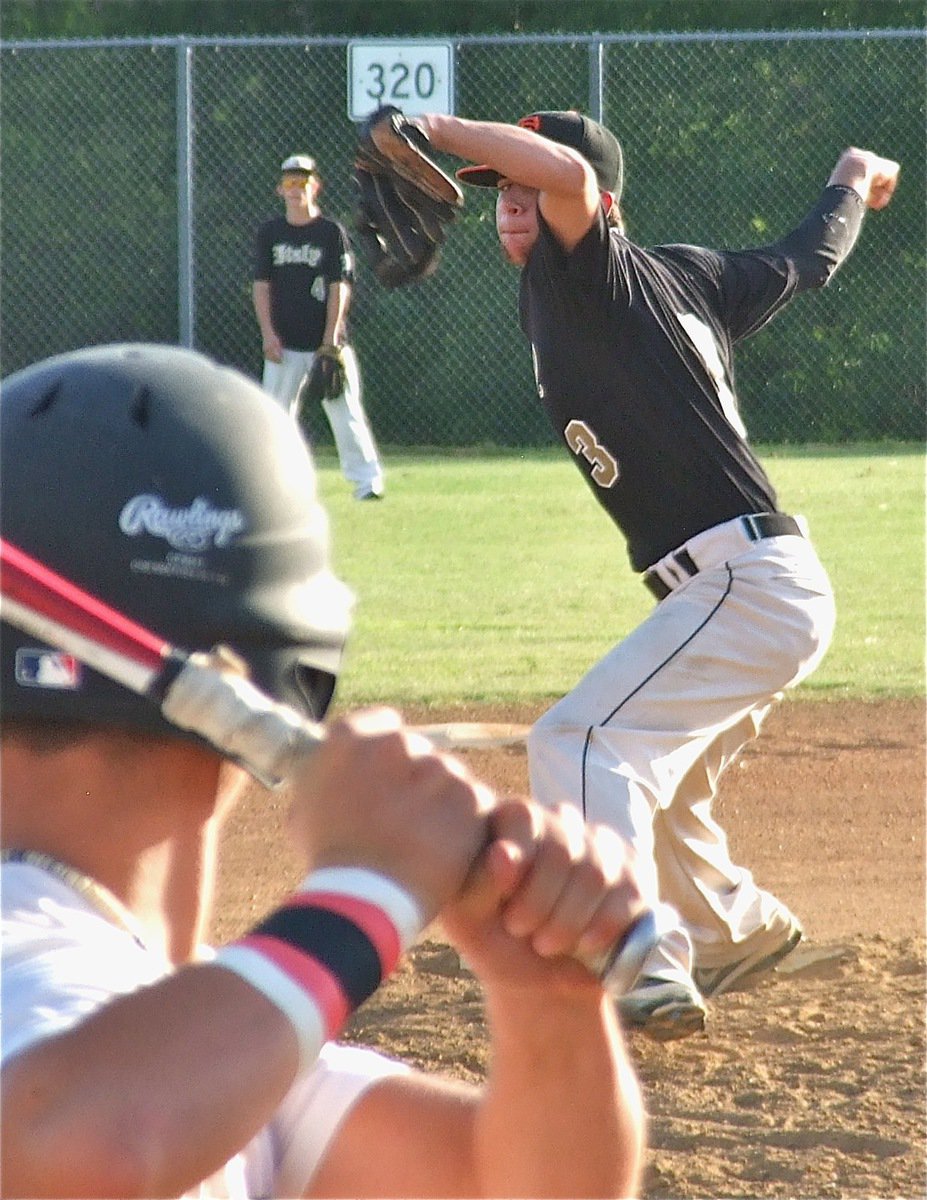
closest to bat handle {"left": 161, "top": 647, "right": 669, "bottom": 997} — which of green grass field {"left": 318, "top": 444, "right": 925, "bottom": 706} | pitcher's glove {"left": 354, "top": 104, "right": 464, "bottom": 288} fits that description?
pitcher's glove {"left": 354, "top": 104, "right": 464, "bottom": 288}

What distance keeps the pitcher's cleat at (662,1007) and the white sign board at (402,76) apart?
1234cm

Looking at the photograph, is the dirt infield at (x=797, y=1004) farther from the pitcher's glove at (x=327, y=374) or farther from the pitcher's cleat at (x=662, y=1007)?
the pitcher's glove at (x=327, y=374)

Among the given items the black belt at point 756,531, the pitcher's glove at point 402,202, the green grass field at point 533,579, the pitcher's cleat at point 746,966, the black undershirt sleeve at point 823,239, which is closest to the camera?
the pitcher's glove at point 402,202

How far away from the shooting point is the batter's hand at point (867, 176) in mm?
6059

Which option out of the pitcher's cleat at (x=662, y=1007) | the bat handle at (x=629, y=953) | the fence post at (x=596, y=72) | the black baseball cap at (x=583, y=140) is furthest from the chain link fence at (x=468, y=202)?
the bat handle at (x=629, y=953)

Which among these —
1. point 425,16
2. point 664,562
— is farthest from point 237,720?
point 425,16

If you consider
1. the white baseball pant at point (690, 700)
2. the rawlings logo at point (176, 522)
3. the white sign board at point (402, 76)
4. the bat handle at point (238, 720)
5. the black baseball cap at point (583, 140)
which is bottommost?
the white sign board at point (402, 76)

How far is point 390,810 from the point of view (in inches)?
Answer: 55.9

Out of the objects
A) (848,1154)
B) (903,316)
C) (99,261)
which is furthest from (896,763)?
(99,261)

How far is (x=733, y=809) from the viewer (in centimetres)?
671

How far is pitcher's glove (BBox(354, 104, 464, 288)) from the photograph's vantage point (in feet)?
14.4

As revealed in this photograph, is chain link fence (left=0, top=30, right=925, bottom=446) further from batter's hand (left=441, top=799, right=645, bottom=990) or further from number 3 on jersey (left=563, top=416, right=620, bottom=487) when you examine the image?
batter's hand (left=441, top=799, right=645, bottom=990)

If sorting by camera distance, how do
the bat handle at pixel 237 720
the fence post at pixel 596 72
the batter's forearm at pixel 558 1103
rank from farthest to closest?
the fence post at pixel 596 72 → the batter's forearm at pixel 558 1103 → the bat handle at pixel 237 720

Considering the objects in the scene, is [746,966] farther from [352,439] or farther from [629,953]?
[352,439]
